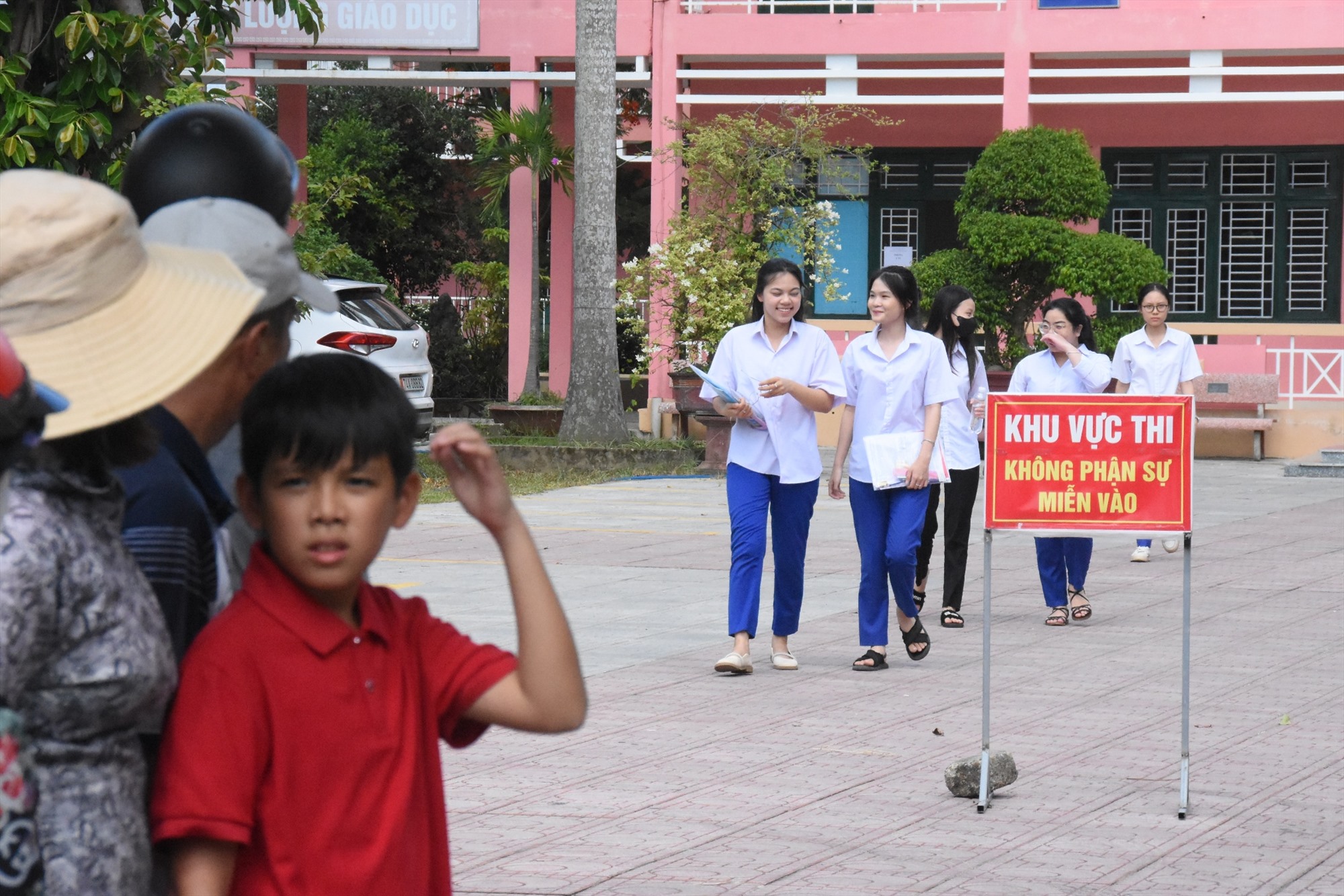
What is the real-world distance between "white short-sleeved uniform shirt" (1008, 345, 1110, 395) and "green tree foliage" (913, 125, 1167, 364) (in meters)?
11.1

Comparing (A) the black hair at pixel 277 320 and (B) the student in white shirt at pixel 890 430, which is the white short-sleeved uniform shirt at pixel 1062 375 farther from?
(A) the black hair at pixel 277 320

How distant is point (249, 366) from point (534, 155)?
22362mm

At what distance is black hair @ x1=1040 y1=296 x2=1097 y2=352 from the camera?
11.1 m

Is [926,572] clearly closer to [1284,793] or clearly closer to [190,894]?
[1284,793]

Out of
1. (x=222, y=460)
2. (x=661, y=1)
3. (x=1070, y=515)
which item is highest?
(x=661, y=1)

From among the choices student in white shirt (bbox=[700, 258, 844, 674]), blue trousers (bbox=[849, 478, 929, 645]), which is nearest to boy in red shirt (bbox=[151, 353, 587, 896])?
student in white shirt (bbox=[700, 258, 844, 674])

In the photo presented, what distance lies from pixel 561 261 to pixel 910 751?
64.1 feet

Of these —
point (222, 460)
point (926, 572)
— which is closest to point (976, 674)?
Result: point (926, 572)

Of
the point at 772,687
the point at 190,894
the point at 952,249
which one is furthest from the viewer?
the point at 952,249

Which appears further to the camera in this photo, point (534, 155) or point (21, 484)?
point (534, 155)

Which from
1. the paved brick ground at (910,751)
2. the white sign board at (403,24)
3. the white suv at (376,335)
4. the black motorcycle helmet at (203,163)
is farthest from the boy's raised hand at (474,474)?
the white sign board at (403,24)

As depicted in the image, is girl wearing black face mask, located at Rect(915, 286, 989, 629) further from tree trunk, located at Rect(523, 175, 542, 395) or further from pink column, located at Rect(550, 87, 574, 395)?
pink column, located at Rect(550, 87, 574, 395)

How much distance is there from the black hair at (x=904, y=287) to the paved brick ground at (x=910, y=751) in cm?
171

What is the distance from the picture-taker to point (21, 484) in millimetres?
2002
